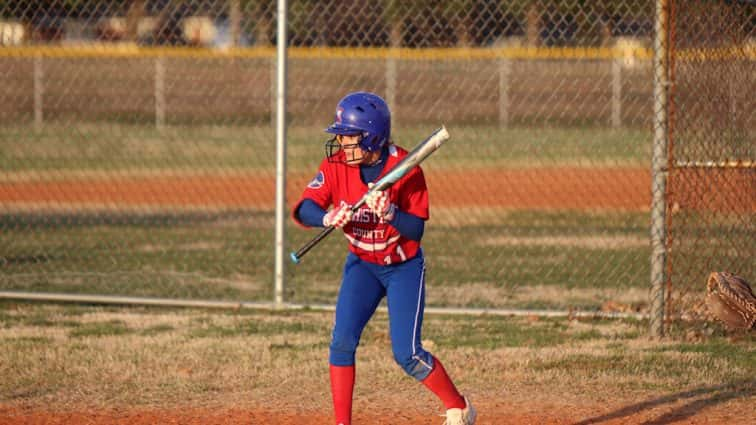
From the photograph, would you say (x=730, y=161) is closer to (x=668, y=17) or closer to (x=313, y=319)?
(x=668, y=17)

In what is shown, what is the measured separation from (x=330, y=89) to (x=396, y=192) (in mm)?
21132

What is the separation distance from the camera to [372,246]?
5730 millimetres

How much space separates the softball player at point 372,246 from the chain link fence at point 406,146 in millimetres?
3432

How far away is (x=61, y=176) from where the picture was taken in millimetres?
20734

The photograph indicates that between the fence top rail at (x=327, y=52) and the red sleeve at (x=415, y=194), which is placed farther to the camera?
the fence top rail at (x=327, y=52)

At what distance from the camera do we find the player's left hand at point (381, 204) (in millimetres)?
5328

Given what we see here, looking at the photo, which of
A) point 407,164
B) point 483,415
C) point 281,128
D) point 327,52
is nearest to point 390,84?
point 327,52

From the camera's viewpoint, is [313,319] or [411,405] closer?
[411,405]

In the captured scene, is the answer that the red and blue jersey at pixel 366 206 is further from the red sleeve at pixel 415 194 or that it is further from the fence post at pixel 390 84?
the fence post at pixel 390 84

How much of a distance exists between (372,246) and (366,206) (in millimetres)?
262

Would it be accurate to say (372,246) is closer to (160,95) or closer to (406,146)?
(406,146)

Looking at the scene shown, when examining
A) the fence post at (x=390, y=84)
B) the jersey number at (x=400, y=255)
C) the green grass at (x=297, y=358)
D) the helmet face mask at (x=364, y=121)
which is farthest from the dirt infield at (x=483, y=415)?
the fence post at (x=390, y=84)

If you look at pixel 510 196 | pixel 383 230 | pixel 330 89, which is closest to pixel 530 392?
pixel 383 230

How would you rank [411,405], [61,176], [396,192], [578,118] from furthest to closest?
1. [578,118]
2. [61,176]
3. [411,405]
4. [396,192]
